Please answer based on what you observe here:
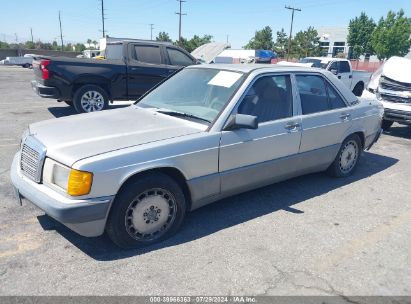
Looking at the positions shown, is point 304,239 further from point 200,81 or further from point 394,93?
point 394,93

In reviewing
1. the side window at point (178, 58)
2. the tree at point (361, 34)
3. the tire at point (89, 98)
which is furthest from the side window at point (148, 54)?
the tree at point (361, 34)

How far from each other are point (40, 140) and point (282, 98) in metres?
2.66

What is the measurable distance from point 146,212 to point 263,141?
58.7 inches

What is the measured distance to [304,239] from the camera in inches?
140

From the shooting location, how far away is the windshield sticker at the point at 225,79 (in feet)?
12.9

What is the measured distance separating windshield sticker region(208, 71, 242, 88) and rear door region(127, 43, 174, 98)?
214 inches

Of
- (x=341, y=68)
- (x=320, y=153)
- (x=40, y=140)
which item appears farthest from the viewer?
(x=341, y=68)

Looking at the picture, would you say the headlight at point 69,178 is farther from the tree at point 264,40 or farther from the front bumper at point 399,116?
the tree at point 264,40

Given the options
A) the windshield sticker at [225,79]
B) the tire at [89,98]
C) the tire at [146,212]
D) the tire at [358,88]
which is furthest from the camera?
the tire at [358,88]

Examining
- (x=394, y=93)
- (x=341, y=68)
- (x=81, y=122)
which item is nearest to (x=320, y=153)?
(x=81, y=122)

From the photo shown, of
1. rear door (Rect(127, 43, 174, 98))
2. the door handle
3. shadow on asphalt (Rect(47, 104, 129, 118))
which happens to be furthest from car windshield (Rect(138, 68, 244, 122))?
shadow on asphalt (Rect(47, 104, 129, 118))

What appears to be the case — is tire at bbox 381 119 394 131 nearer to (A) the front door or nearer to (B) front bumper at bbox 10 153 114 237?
(A) the front door

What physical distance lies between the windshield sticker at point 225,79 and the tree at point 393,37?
60.4m

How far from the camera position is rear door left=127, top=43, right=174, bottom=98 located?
9148 mm
